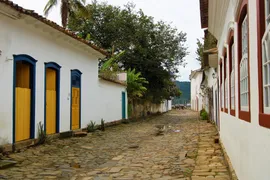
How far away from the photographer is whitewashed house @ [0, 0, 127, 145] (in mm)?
8445

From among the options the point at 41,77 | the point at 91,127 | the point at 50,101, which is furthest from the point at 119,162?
the point at 91,127

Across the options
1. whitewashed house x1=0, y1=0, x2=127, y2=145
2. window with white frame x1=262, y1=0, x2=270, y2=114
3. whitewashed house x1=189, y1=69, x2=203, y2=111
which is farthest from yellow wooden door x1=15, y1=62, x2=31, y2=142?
whitewashed house x1=189, y1=69, x2=203, y2=111

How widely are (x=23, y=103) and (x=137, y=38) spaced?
16067 millimetres

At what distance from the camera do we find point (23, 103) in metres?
9.45

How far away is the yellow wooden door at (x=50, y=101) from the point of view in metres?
11.1

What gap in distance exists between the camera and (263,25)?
2.95 metres

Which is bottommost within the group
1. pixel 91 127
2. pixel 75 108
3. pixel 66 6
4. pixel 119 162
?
pixel 119 162

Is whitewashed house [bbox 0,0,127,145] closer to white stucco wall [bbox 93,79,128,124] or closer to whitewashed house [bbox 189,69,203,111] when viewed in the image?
white stucco wall [bbox 93,79,128,124]

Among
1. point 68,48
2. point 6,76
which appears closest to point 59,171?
point 6,76

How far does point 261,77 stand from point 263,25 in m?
0.48

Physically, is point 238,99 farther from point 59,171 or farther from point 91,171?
point 59,171

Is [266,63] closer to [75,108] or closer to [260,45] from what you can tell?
[260,45]

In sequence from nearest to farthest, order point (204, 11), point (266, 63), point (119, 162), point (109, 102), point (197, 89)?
point (266, 63) → point (119, 162) → point (204, 11) → point (109, 102) → point (197, 89)

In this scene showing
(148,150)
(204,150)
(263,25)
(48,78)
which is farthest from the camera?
(48,78)
